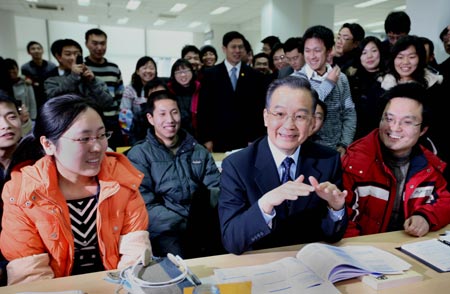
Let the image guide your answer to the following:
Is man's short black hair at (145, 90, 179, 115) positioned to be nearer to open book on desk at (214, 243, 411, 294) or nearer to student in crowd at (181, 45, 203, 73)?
open book on desk at (214, 243, 411, 294)

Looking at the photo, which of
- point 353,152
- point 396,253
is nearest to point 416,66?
point 353,152

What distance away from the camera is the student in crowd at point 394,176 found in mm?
1722

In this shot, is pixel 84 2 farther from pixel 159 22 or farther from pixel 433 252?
pixel 433 252

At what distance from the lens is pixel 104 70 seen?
396 centimetres

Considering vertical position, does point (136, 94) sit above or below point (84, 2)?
below

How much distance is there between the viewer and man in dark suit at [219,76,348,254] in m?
1.46

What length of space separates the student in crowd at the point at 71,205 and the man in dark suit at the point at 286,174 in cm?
42

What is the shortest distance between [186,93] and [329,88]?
1578 millimetres

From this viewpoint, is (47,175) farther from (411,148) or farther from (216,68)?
(216,68)

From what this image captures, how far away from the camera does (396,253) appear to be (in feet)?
4.55

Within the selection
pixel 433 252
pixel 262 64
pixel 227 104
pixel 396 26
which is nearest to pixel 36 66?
pixel 262 64

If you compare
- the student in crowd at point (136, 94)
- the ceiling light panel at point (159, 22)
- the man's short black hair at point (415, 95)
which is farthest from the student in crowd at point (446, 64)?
the ceiling light panel at point (159, 22)

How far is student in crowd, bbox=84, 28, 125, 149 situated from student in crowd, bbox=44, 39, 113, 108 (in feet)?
0.60

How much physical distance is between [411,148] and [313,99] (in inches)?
26.2
